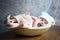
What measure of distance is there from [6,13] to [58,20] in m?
0.43

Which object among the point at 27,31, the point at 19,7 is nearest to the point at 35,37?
the point at 27,31

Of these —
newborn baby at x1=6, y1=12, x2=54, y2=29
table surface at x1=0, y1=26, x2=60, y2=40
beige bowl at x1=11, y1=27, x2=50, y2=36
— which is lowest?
table surface at x1=0, y1=26, x2=60, y2=40

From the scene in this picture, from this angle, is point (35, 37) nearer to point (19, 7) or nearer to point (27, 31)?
point (27, 31)

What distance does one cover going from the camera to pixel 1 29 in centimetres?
90

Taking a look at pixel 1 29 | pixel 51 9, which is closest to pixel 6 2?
pixel 1 29

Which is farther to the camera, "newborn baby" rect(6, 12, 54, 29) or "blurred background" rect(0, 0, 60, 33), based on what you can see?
"blurred background" rect(0, 0, 60, 33)

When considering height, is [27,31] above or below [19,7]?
below

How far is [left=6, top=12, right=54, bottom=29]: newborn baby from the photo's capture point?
28.9 inches

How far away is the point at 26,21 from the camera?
775 mm

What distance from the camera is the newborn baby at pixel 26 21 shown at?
28.9 inches

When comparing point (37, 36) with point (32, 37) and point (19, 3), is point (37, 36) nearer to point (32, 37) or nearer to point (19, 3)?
point (32, 37)

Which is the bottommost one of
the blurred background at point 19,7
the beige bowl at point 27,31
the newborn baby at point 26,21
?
the beige bowl at point 27,31

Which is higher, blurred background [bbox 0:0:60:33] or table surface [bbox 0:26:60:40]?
blurred background [bbox 0:0:60:33]

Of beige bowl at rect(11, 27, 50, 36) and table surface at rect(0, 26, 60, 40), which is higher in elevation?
beige bowl at rect(11, 27, 50, 36)
